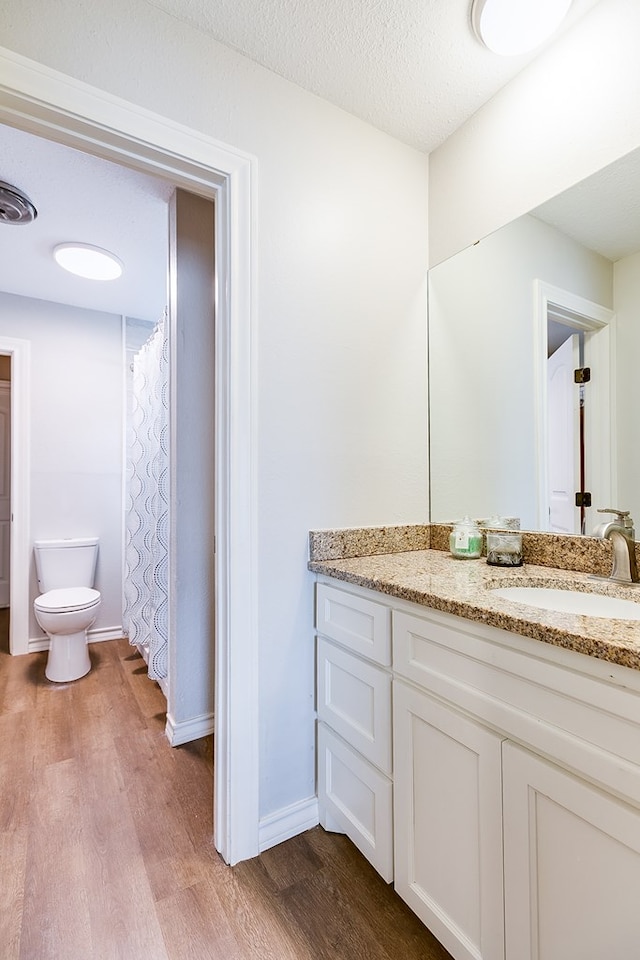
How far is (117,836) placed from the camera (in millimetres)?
1340

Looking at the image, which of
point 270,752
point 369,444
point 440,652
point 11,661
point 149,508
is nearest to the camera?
point 440,652

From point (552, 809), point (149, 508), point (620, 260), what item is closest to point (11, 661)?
point (149, 508)

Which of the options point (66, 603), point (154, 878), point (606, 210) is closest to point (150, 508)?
point (66, 603)

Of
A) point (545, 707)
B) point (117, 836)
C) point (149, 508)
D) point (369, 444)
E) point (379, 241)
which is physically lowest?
point (117, 836)

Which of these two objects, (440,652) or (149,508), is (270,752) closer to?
(440,652)

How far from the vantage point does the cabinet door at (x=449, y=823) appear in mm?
839

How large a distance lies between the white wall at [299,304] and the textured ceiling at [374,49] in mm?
45

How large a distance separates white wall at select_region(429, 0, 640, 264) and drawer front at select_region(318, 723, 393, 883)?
1.74 meters

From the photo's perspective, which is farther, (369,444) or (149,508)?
(149,508)

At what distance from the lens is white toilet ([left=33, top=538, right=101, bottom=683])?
2355 mm

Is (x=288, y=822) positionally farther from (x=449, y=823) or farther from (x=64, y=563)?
(x=64, y=563)

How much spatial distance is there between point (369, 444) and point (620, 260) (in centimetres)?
88

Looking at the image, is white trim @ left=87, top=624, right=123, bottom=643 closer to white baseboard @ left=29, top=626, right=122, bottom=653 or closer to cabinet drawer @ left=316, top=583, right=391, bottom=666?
white baseboard @ left=29, top=626, right=122, bottom=653

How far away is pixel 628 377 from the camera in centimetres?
117
